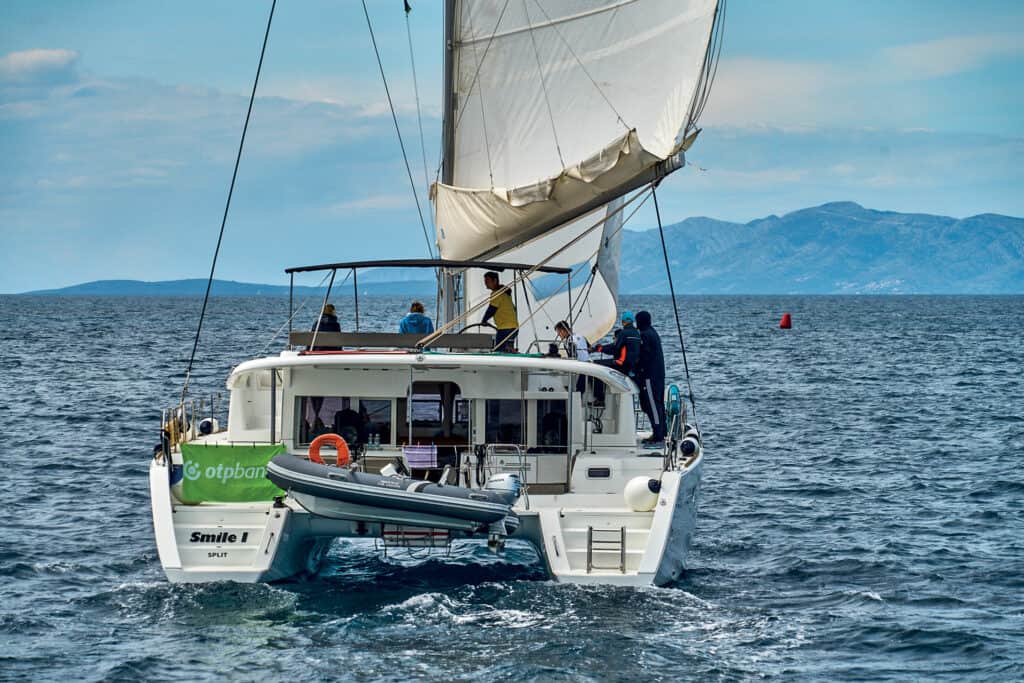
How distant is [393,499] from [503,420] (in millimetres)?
2908

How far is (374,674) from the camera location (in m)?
11.9

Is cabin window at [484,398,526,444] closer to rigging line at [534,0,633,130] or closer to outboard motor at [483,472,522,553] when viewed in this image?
outboard motor at [483,472,522,553]

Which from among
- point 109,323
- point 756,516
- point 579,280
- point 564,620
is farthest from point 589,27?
point 109,323

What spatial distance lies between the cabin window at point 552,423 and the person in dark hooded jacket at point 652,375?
2462 mm

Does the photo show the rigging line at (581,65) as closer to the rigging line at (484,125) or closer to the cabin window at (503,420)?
the rigging line at (484,125)

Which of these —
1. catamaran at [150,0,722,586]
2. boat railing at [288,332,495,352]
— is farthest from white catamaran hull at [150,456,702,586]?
boat railing at [288,332,495,352]

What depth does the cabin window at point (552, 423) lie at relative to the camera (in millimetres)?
15938

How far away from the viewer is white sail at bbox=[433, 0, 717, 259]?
16.3 metres

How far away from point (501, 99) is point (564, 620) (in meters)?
9.66

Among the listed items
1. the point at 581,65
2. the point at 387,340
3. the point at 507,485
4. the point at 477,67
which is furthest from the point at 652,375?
the point at 477,67

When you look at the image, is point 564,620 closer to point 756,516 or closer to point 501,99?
point 756,516

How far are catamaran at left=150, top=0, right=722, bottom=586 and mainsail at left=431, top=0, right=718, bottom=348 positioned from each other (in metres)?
0.03

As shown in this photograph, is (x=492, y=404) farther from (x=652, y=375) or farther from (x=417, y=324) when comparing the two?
(x=652, y=375)

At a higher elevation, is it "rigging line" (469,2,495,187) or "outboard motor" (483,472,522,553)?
"rigging line" (469,2,495,187)
